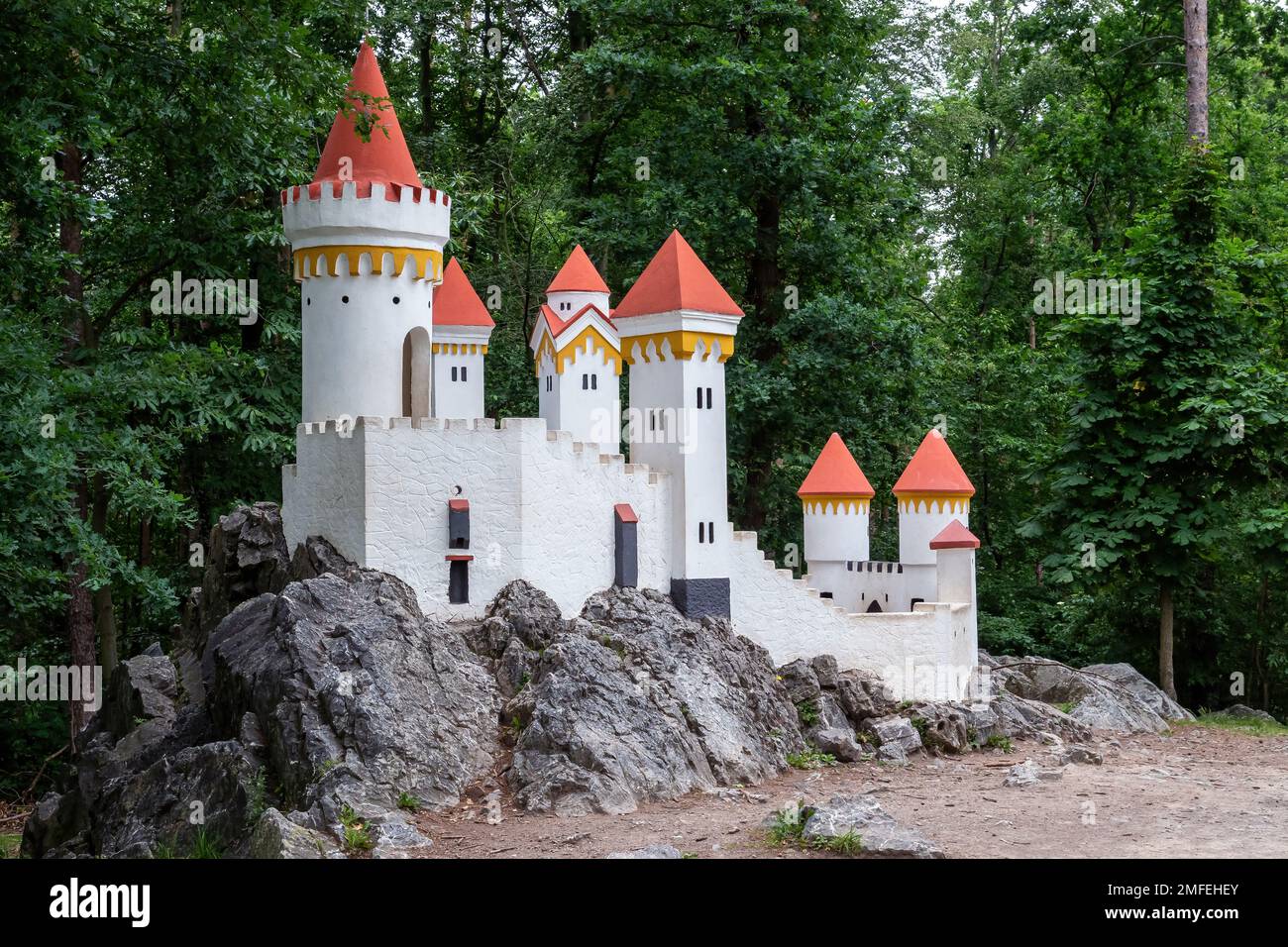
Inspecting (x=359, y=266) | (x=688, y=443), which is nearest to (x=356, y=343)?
(x=359, y=266)

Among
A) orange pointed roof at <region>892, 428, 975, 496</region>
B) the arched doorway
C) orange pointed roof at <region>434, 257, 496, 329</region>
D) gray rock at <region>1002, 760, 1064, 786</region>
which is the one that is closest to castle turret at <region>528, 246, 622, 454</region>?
orange pointed roof at <region>434, 257, 496, 329</region>

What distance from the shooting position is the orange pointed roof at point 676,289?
20203 millimetres

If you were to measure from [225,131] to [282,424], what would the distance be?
31.1 feet

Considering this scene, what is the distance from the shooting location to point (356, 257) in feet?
64.7

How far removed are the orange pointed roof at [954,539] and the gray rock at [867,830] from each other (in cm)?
848

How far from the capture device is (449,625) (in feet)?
59.6

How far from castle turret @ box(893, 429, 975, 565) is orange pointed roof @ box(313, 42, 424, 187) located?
982 cm

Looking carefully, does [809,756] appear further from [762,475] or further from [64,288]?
[64,288]

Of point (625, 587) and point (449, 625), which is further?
point (625, 587)

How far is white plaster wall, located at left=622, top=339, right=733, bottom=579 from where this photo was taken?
20.3m

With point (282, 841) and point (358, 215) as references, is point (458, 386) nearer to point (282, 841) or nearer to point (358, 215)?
point (358, 215)

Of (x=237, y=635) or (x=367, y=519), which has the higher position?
(x=367, y=519)

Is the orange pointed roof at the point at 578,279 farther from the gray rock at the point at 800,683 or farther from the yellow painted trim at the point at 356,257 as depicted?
the gray rock at the point at 800,683

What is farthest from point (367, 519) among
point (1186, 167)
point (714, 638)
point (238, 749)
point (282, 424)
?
point (1186, 167)
